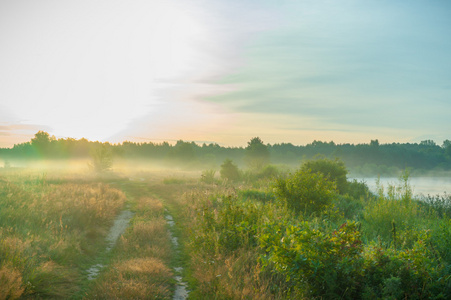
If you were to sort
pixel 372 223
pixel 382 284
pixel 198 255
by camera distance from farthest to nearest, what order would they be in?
pixel 372 223
pixel 198 255
pixel 382 284

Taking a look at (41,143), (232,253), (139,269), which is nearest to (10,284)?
(139,269)

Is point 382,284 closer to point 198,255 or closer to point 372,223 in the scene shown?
point 198,255

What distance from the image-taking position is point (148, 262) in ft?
25.8

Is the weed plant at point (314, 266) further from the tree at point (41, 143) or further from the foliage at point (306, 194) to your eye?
the tree at point (41, 143)

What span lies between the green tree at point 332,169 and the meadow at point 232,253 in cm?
987

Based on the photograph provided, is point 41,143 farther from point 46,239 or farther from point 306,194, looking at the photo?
point 306,194

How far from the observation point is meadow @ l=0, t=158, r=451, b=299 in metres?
5.06

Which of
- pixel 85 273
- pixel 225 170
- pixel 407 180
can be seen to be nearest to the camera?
pixel 85 273

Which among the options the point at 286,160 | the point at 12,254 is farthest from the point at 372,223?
the point at 286,160

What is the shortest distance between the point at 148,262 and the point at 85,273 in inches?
65.4

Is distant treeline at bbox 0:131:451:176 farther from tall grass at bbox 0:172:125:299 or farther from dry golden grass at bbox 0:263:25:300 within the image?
dry golden grass at bbox 0:263:25:300

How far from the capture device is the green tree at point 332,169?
24.2 metres

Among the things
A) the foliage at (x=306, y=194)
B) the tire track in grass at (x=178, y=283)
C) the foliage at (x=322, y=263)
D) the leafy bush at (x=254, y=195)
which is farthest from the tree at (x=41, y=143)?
the foliage at (x=322, y=263)

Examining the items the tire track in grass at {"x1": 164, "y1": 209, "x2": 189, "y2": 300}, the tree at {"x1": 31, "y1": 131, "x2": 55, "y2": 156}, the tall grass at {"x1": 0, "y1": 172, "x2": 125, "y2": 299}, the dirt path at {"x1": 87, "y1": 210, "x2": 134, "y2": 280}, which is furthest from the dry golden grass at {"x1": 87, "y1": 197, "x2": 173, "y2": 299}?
the tree at {"x1": 31, "y1": 131, "x2": 55, "y2": 156}
